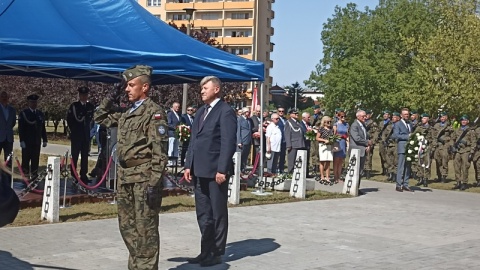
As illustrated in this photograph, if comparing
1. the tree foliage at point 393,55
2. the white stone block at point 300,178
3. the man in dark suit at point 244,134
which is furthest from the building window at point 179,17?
the white stone block at point 300,178

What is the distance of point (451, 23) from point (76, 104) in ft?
149

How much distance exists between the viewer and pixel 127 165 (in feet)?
24.4

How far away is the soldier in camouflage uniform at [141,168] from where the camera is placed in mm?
7312

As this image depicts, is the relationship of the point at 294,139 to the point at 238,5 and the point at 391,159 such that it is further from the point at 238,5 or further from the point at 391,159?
the point at 238,5

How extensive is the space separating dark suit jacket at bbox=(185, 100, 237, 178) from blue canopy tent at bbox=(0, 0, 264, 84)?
3.41m

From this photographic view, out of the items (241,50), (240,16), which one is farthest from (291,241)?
(240,16)

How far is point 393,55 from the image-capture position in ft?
244

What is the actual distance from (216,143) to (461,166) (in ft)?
45.9

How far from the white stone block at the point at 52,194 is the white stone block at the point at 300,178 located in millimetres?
6179

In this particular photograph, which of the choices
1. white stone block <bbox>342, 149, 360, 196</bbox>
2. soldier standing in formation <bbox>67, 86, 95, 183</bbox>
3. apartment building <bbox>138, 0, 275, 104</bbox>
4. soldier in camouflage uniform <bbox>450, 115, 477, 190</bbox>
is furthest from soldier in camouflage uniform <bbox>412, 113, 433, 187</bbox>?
apartment building <bbox>138, 0, 275, 104</bbox>

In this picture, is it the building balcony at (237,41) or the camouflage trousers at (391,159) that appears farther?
the building balcony at (237,41)

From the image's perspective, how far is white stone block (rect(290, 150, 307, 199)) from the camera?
15.9 metres

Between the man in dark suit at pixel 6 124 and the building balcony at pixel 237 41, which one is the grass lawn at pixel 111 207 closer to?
the man in dark suit at pixel 6 124

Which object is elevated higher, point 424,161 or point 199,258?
point 424,161
